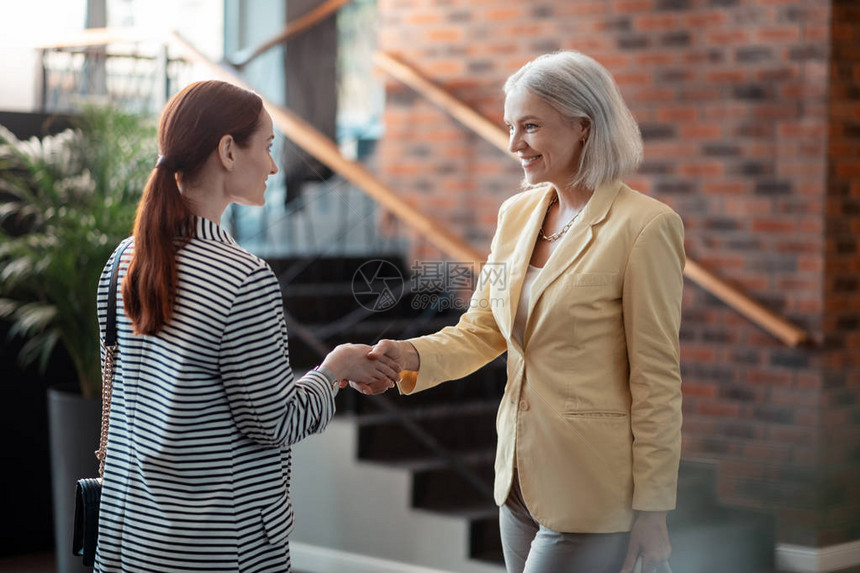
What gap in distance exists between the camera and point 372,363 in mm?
2176

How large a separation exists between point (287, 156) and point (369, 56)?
1.52m

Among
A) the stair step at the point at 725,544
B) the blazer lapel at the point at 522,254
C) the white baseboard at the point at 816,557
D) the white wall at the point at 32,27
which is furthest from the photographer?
the white wall at the point at 32,27

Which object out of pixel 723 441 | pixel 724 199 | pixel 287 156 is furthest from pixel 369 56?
pixel 723 441

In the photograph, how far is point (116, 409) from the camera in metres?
1.87

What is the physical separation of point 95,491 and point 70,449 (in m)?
2.09

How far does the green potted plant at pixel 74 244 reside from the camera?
393cm

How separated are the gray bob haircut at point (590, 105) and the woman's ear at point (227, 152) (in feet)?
1.87

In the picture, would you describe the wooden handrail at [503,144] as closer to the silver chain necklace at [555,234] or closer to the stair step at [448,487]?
the stair step at [448,487]

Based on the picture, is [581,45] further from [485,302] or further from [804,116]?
[485,302]

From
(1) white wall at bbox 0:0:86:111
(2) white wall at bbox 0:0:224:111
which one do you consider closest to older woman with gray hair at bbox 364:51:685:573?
(2) white wall at bbox 0:0:224:111

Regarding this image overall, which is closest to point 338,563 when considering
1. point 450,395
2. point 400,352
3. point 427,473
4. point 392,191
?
point 427,473

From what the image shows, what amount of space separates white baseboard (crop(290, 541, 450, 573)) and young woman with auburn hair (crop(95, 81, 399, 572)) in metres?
2.26

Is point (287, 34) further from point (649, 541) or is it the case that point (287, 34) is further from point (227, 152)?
point (649, 541)

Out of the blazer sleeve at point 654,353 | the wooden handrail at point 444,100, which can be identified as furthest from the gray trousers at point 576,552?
the wooden handrail at point 444,100
